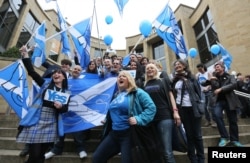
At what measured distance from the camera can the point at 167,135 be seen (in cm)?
306

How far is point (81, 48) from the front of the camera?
20.2ft

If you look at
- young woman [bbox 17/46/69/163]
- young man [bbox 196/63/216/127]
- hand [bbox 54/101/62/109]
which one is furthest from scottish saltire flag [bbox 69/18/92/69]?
young man [bbox 196/63/216/127]

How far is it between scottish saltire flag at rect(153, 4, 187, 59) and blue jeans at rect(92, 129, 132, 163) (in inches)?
154

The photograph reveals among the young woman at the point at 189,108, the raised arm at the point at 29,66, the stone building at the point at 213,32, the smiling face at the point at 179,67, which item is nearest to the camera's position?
the raised arm at the point at 29,66

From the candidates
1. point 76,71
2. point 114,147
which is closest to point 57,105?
point 114,147

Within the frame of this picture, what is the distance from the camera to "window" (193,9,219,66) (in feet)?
54.0

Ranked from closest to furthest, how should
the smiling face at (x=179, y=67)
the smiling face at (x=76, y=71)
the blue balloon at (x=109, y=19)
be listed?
the smiling face at (x=179, y=67), the smiling face at (x=76, y=71), the blue balloon at (x=109, y=19)

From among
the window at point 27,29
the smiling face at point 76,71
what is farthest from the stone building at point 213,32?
the window at point 27,29

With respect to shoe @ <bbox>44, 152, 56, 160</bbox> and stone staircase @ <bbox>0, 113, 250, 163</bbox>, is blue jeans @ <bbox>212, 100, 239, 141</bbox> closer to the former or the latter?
stone staircase @ <bbox>0, 113, 250, 163</bbox>

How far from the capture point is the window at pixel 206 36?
54.0 feet

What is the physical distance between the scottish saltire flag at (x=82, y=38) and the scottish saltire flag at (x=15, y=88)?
1.76 meters

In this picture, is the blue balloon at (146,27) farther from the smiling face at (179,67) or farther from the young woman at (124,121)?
the young woman at (124,121)

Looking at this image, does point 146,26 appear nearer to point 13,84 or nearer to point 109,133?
point 13,84

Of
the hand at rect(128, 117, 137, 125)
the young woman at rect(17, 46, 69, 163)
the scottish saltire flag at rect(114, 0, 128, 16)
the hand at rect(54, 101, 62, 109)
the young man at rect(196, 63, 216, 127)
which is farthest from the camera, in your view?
the scottish saltire flag at rect(114, 0, 128, 16)
